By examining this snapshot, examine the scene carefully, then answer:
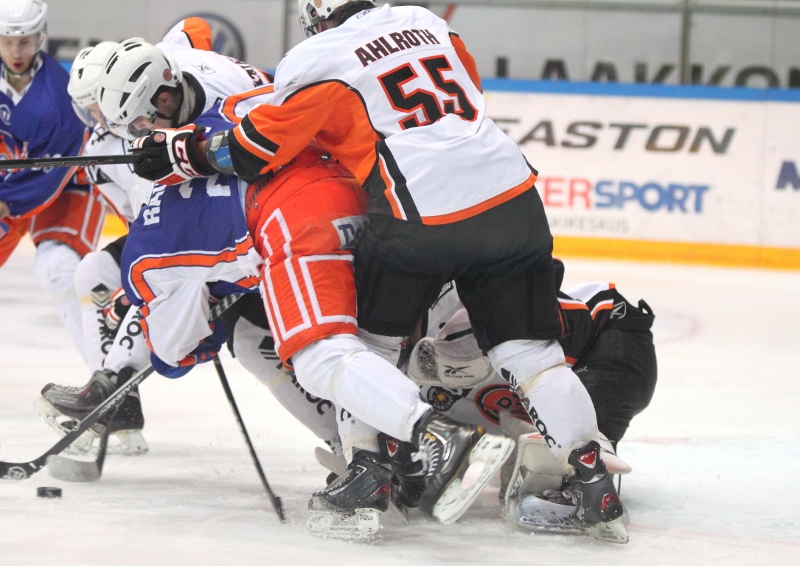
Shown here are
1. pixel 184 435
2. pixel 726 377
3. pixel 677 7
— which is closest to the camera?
pixel 184 435

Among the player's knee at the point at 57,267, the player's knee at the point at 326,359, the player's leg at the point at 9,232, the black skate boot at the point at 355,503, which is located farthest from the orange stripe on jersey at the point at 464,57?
the player's leg at the point at 9,232

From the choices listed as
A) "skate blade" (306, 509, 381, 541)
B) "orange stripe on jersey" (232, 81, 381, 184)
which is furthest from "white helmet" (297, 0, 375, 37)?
"skate blade" (306, 509, 381, 541)

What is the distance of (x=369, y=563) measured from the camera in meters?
2.16

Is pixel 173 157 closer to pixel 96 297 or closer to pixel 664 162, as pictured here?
A: pixel 96 297

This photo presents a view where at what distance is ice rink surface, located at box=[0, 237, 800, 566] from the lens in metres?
2.25

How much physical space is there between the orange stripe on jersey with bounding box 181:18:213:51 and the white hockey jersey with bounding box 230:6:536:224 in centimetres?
111

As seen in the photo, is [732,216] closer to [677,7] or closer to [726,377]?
[677,7]

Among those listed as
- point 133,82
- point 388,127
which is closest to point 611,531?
point 388,127

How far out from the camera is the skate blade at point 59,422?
2988 millimetres

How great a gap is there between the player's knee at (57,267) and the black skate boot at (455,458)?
181cm

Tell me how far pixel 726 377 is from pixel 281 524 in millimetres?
2371

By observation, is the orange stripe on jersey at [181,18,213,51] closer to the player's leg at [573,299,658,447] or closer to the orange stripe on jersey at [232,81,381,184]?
the orange stripe on jersey at [232,81,381,184]

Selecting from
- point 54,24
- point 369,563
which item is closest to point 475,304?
point 369,563

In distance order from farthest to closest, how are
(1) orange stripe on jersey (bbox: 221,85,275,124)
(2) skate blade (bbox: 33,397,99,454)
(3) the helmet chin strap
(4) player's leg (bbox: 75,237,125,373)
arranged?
(3) the helmet chin strap, (4) player's leg (bbox: 75,237,125,373), (2) skate blade (bbox: 33,397,99,454), (1) orange stripe on jersey (bbox: 221,85,275,124)
